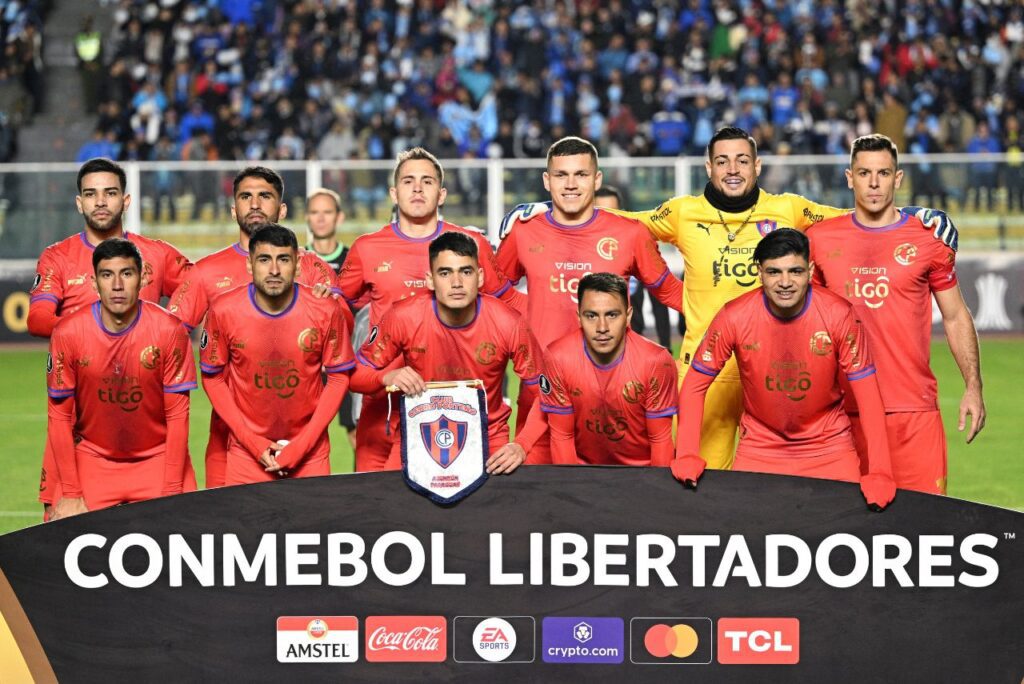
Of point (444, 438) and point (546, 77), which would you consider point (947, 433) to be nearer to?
point (444, 438)

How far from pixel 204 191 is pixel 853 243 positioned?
12734mm

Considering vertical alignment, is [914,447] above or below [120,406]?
below

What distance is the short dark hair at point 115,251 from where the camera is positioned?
235 inches

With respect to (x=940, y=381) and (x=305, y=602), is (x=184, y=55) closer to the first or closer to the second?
(x=940, y=381)

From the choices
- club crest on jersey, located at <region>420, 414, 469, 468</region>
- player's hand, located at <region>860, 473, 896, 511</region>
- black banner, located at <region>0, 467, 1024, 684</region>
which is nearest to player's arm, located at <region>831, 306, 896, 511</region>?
player's hand, located at <region>860, 473, 896, 511</region>

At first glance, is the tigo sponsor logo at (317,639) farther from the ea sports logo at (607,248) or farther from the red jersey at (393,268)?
the ea sports logo at (607,248)

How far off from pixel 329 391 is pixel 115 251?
1049 mm

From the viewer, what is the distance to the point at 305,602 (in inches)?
198

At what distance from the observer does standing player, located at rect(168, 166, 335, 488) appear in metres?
6.73

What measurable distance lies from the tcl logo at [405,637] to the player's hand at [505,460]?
541 millimetres

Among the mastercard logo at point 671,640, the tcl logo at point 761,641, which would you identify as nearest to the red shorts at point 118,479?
the mastercard logo at point 671,640

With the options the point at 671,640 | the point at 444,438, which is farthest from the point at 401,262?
the point at 671,640

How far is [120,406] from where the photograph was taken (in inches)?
241

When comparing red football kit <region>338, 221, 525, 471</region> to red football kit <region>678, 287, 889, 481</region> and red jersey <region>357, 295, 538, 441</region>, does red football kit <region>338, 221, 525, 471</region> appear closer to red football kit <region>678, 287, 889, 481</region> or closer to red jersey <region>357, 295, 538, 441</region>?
red jersey <region>357, 295, 538, 441</region>
